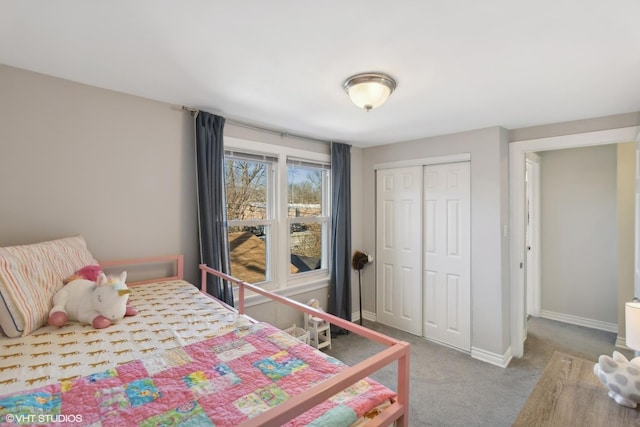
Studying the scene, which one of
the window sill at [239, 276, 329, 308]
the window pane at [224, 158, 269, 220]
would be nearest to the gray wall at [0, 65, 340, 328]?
the window pane at [224, 158, 269, 220]

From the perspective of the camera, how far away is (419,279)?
136 inches

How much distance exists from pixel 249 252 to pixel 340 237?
1125 millimetres

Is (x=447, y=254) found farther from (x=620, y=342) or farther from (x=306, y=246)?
(x=620, y=342)

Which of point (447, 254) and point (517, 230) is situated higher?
point (517, 230)

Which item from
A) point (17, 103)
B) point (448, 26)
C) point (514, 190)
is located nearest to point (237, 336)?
point (448, 26)

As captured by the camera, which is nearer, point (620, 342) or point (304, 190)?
point (620, 342)

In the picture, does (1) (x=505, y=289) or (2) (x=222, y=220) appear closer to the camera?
(2) (x=222, y=220)

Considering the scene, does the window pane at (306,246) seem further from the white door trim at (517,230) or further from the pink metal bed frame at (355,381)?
the white door trim at (517,230)

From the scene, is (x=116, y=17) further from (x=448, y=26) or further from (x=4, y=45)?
(x=448, y=26)

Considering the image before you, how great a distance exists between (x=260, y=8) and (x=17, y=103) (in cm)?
163

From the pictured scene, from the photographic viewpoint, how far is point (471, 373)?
8.73 ft

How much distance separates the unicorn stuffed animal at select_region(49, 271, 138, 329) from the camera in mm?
1481

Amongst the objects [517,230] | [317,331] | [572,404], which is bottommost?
[317,331]

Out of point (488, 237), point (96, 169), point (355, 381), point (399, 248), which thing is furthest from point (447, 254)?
point (96, 169)
